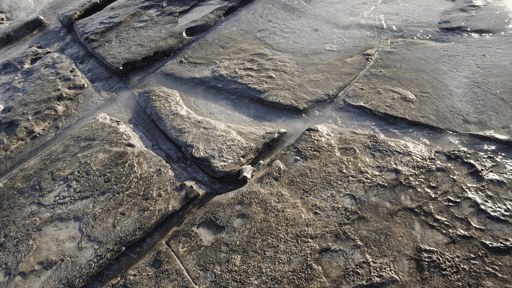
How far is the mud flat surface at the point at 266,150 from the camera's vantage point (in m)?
1.18

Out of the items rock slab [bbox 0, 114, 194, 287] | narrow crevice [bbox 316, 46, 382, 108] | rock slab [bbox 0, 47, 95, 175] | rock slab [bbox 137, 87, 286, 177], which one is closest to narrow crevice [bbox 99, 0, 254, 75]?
rock slab [bbox 0, 47, 95, 175]

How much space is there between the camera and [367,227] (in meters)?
1.21

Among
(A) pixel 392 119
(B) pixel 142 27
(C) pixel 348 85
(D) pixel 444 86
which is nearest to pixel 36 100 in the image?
(B) pixel 142 27

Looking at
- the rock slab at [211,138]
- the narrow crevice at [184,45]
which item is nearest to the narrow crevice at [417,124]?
the rock slab at [211,138]

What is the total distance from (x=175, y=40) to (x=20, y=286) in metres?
1.76

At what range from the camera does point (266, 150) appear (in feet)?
5.28

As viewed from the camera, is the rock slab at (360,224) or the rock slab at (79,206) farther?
the rock slab at (79,206)

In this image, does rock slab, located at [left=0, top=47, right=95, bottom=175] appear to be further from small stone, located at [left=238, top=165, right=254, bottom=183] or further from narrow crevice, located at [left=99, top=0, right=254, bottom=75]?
small stone, located at [left=238, top=165, right=254, bottom=183]

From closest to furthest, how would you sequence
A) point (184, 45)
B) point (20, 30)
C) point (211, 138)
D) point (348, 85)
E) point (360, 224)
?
point (360, 224) → point (211, 138) → point (348, 85) → point (184, 45) → point (20, 30)

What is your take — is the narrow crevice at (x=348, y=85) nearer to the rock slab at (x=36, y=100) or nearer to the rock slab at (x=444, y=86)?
the rock slab at (x=444, y=86)

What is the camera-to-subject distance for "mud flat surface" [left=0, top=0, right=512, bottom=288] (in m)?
1.18

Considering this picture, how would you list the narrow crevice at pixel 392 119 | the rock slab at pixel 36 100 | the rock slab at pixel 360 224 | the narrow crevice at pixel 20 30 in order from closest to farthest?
the rock slab at pixel 360 224 < the narrow crevice at pixel 392 119 < the rock slab at pixel 36 100 < the narrow crevice at pixel 20 30

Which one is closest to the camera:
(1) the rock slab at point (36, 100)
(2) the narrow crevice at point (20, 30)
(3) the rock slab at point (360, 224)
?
(3) the rock slab at point (360, 224)

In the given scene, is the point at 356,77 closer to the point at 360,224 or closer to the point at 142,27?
the point at 360,224
